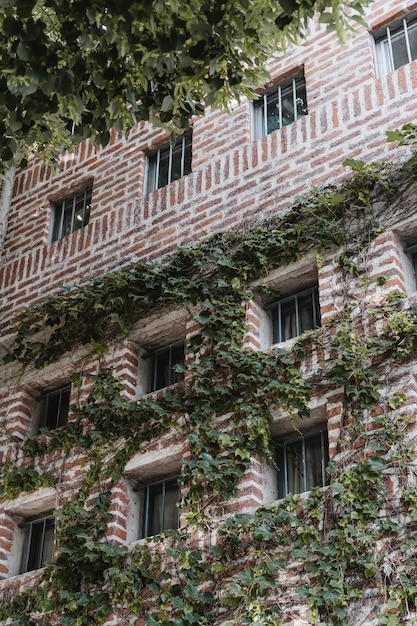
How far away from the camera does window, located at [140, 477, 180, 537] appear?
864 cm

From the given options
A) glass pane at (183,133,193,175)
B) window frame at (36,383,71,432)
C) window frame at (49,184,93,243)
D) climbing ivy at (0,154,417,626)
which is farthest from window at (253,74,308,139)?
window frame at (36,383,71,432)

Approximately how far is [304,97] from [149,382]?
3420 millimetres

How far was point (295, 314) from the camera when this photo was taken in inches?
352

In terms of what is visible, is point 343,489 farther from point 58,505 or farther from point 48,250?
point 48,250

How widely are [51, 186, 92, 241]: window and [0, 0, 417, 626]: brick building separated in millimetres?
69

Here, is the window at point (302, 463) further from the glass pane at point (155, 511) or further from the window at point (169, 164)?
the window at point (169, 164)

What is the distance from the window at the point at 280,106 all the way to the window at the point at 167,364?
8.21 feet

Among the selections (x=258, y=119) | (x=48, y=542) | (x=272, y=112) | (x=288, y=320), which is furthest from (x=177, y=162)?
(x=48, y=542)

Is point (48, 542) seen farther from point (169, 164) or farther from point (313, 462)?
point (169, 164)

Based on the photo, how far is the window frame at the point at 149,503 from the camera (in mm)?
8672

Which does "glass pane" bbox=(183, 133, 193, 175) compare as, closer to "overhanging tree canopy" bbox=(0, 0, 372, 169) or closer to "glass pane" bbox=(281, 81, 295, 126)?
"glass pane" bbox=(281, 81, 295, 126)

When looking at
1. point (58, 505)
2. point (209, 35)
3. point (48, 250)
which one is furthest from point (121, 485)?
point (209, 35)

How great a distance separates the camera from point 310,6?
20.5ft

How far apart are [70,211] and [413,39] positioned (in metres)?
4.57
